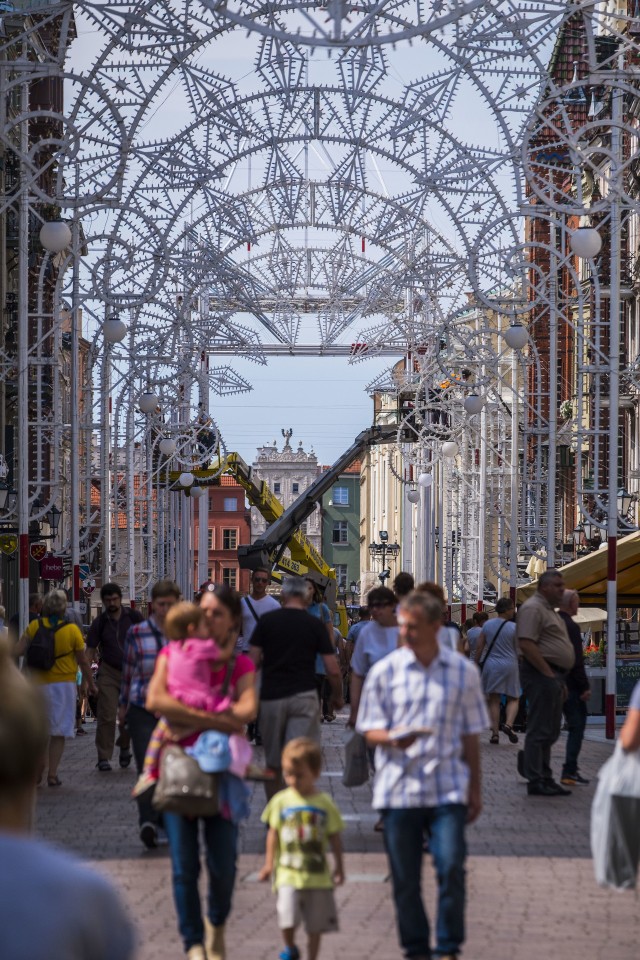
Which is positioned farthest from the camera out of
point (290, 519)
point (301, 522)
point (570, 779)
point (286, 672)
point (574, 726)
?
point (301, 522)

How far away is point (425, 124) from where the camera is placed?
81.0 ft

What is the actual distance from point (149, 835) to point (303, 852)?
432 centimetres

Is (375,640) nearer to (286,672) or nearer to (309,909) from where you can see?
(286,672)

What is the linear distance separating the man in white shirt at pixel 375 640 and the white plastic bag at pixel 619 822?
182 inches

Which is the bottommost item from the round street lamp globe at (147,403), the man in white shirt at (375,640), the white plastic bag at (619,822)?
the white plastic bag at (619,822)

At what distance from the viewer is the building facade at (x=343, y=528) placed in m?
166

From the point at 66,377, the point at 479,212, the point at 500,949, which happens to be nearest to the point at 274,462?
the point at 66,377

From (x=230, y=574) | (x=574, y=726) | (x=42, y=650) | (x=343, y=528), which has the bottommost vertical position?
(x=230, y=574)

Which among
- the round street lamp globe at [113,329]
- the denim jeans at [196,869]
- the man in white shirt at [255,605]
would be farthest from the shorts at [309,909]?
the round street lamp globe at [113,329]

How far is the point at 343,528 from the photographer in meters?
166

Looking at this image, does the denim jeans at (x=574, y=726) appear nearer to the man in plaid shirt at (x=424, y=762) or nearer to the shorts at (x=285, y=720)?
the shorts at (x=285, y=720)

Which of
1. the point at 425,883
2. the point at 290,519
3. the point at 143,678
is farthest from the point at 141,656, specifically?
the point at 290,519

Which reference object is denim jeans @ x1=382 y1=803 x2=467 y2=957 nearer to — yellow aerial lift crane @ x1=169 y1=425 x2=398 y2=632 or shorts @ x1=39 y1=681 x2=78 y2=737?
shorts @ x1=39 y1=681 x2=78 y2=737

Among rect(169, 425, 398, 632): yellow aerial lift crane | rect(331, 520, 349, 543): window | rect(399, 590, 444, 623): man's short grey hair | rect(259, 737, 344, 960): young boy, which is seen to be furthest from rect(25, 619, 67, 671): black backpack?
rect(331, 520, 349, 543): window
